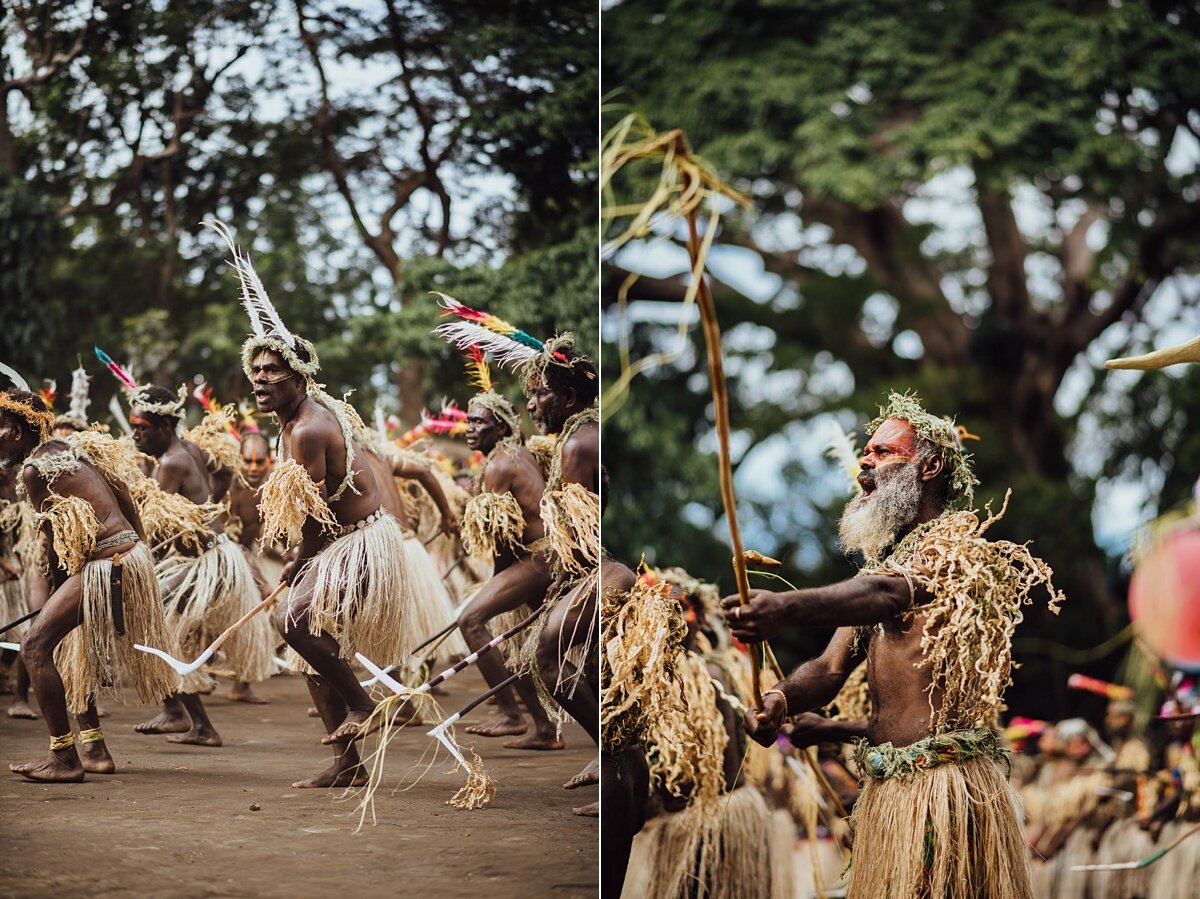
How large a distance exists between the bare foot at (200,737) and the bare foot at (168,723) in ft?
0.05

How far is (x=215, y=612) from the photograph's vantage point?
3469 mm

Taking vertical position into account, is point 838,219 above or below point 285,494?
above

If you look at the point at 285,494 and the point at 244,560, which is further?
the point at 244,560

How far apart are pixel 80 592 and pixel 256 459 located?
583 millimetres

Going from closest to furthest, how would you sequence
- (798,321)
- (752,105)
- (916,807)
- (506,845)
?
(916,807) → (506,845) → (752,105) → (798,321)

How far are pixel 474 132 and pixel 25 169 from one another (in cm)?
129

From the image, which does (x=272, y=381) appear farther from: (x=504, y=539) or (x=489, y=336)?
(x=504, y=539)

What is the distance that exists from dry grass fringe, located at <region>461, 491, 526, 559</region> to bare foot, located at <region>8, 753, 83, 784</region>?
3.96 feet

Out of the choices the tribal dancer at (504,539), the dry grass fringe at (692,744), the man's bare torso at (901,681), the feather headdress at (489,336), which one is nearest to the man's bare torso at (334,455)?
the tribal dancer at (504,539)

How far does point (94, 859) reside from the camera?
10.00 ft

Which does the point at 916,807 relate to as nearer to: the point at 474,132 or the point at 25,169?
the point at 474,132

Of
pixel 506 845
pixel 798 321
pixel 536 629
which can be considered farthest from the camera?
pixel 798 321

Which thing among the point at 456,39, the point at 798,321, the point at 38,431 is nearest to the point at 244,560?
the point at 38,431

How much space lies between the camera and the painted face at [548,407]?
136 inches
